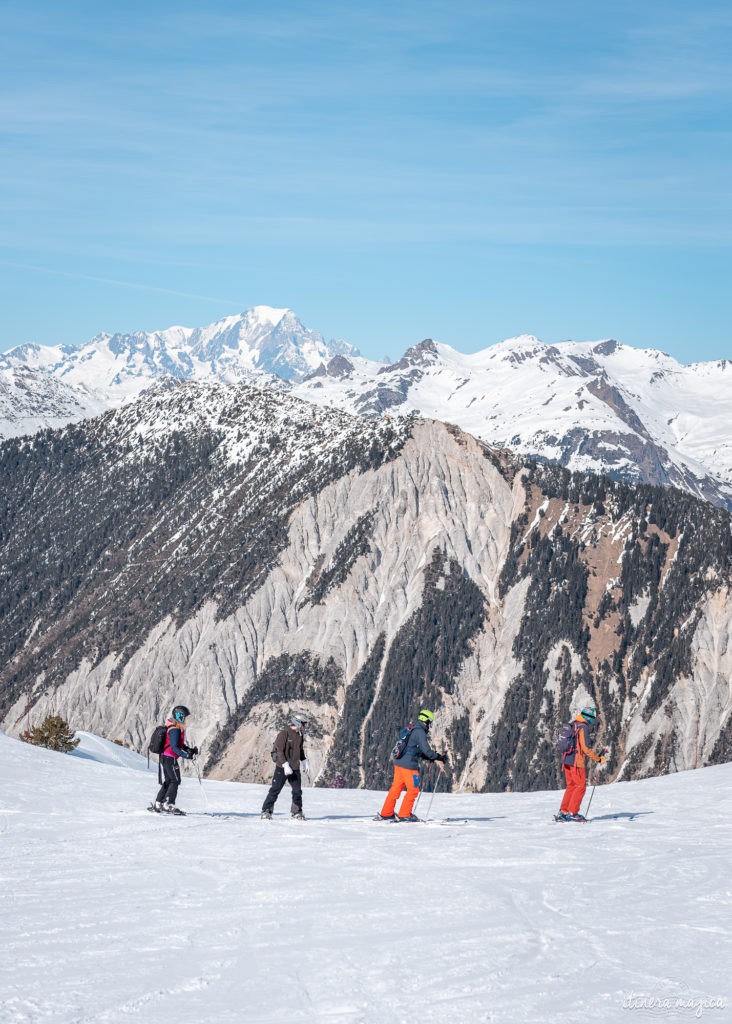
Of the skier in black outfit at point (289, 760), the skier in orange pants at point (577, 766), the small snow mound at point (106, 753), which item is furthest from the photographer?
the small snow mound at point (106, 753)

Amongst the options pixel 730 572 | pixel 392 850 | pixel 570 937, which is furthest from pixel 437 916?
pixel 730 572

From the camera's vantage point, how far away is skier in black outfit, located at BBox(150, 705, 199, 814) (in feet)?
91.7

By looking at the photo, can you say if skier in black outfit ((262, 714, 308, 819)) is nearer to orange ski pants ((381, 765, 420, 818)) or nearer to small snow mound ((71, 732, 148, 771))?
orange ski pants ((381, 765, 420, 818))

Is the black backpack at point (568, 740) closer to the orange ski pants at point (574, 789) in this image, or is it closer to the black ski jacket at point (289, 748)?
the orange ski pants at point (574, 789)

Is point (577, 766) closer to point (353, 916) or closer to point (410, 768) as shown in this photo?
point (410, 768)

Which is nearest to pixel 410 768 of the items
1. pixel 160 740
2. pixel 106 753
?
pixel 160 740

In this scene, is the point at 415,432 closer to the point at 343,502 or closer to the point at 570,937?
the point at 343,502

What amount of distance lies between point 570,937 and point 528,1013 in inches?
137

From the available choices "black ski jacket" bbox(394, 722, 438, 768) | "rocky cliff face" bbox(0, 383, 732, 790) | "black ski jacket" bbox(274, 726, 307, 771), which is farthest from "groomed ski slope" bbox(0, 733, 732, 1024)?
"rocky cliff face" bbox(0, 383, 732, 790)

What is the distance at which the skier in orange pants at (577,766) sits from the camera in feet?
93.4

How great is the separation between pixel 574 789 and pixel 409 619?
113644mm

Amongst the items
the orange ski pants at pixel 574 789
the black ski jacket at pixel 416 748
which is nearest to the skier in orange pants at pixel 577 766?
the orange ski pants at pixel 574 789

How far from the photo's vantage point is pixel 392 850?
23.6 m

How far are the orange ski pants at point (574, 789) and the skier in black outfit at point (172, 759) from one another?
9.18 m
